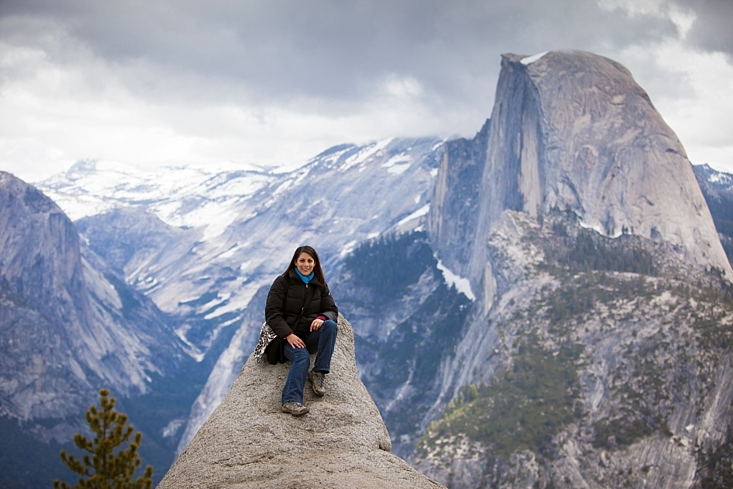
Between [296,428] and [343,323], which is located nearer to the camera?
[296,428]

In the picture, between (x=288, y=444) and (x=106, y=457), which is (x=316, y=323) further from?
(x=106, y=457)

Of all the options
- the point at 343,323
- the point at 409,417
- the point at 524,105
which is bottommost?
the point at 409,417

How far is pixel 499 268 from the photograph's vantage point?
6373 inches

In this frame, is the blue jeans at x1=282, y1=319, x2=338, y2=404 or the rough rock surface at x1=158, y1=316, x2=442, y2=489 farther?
the blue jeans at x1=282, y1=319, x2=338, y2=404

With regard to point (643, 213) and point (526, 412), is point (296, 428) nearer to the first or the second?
point (526, 412)

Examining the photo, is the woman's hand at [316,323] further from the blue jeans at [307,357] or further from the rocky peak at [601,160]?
the rocky peak at [601,160]

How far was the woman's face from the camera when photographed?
16203mm

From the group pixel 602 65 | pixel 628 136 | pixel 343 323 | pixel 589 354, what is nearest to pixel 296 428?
pixel 343 323

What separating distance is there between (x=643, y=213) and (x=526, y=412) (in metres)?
58.4

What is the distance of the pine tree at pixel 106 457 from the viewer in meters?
24.0

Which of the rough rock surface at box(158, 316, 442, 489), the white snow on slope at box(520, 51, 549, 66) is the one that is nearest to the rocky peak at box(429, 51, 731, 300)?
the white snow on slope at box(520, 51, 549, 66)

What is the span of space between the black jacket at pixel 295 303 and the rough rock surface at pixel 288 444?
126 cm

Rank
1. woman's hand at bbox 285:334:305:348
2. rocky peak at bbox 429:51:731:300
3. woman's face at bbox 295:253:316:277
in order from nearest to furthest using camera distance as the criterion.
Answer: woman's hand at bbox 285:334:305:348 → woman's face at bbox 295:253:316:277 → rocky peak at bbox 429:51:731:300

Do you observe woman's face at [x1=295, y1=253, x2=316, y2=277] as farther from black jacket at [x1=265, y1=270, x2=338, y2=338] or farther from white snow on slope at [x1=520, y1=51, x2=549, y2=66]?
white snow on slope at [x1=520, y1=51, x2=549, y2=66]
